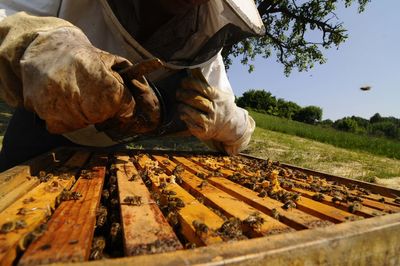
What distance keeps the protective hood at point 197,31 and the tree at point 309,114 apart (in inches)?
2475

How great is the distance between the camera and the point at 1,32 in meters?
1.71

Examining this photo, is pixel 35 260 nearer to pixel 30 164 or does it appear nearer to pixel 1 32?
pixel 30 164

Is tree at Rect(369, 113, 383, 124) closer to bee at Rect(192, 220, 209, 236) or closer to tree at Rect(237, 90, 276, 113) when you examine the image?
tree at Rect(237, 90, 276, 113)

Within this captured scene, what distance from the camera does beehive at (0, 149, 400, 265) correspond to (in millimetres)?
806

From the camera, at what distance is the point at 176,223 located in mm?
1134

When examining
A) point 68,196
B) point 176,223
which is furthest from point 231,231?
point 68,196

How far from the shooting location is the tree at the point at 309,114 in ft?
205

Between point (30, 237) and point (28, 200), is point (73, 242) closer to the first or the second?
point (30, 237)

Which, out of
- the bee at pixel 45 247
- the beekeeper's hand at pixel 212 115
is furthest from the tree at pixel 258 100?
the bee at pixel 45 247

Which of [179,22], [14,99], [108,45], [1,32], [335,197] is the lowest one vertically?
[335,197]

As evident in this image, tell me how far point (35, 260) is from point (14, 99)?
1290 mm

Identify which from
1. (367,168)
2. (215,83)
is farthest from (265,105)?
(215,83)

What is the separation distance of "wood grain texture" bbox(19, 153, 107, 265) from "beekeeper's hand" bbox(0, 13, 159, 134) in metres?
0.44

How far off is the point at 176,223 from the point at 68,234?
38cm
